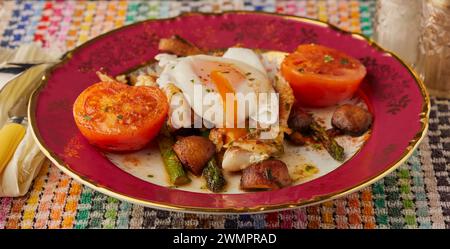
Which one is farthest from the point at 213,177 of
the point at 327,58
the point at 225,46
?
the point at 225,46

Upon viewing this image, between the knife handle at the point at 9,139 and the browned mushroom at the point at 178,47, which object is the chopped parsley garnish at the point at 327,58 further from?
the knife handle at the point at 9,139

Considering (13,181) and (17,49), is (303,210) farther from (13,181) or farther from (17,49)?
(17,49)

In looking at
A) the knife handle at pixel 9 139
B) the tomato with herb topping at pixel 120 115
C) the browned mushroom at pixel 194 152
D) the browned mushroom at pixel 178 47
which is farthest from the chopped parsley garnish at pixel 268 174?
the knife handle at pixel 9 139

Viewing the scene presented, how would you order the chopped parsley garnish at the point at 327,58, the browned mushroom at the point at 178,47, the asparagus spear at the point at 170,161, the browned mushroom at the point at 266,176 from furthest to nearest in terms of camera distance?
1. the browned mushroom at the point at 178,47
2. the chopped parsley garnish at the point at 327,58
3. the asparagus spear at the point at 170,161
4. the browned mushroom at the point at 266,176

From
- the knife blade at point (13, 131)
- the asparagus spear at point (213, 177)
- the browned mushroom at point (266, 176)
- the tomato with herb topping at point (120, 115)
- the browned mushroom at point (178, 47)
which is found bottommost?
the knife blade at point (13, 131)

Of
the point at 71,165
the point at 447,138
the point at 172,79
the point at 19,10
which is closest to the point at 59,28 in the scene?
the point at 19,10

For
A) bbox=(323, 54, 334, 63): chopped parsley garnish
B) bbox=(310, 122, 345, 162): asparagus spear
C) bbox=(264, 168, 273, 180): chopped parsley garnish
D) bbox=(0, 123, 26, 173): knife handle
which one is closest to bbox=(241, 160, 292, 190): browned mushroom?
bbox=(264, 168, 273, 180): chopped parsley garnish

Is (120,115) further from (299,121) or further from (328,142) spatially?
(328,142)
